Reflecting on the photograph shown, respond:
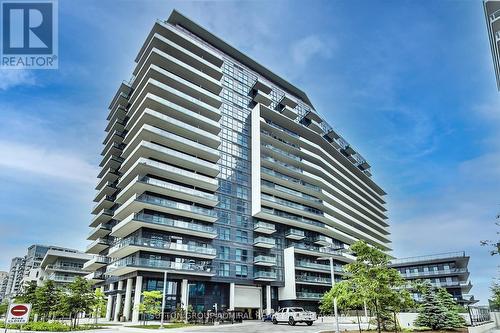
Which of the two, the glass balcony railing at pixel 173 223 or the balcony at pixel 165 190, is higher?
the balcony at pixel 165 190

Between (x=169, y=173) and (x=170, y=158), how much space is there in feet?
8.29

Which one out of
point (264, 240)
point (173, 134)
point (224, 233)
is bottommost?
point (264, 240)

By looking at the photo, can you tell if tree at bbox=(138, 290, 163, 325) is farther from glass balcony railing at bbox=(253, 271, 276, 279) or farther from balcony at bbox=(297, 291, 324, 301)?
balcony at bbox=(297, 291, 324, 301)

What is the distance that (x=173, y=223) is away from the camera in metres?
47.8

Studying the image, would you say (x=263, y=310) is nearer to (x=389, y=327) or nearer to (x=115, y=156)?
(x=389, y=327)

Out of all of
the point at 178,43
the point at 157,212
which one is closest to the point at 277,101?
the point at 178,43

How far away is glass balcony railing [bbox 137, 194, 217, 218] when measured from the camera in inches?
1854

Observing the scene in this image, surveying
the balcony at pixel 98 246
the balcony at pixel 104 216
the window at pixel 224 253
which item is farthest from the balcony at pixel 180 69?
the balcony at pixel 98 246

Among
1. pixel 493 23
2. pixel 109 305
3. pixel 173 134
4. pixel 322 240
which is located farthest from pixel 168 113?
pixel 493 23

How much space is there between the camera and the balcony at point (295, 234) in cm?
6191

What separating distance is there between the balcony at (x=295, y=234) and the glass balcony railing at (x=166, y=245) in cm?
1659

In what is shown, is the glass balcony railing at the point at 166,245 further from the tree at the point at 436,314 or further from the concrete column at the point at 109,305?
the tree at the point at 436,314

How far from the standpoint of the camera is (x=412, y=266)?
86688 mm

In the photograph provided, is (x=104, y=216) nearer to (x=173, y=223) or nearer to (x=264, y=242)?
(x=173, y=223)
